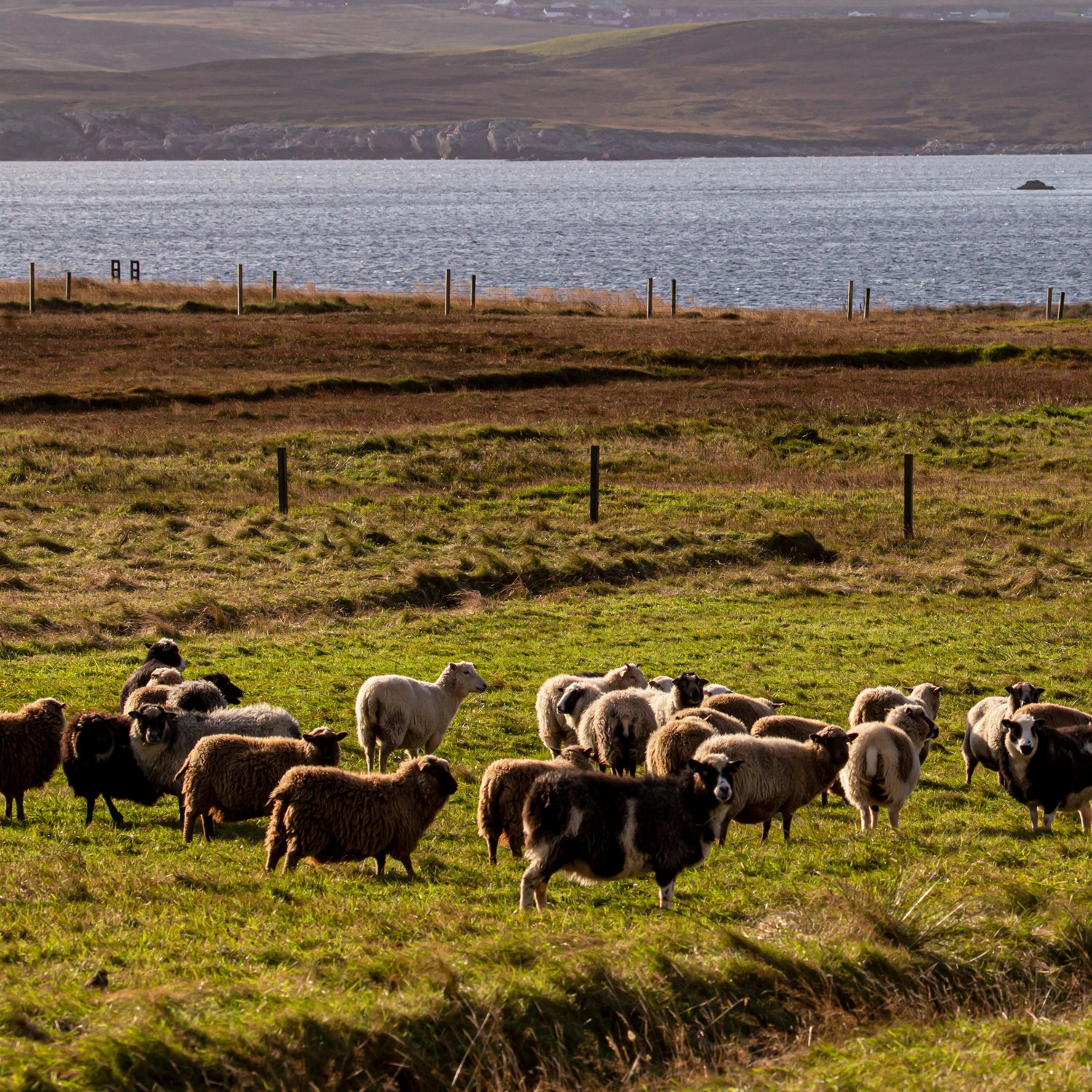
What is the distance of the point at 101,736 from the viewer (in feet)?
41.9

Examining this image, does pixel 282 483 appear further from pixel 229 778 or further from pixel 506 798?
pixel 506 798

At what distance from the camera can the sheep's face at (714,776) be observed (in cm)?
1069

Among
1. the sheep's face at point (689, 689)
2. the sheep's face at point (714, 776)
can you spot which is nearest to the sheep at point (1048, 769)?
the sheep's face at point (689, 689)

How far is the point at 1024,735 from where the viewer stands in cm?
1326

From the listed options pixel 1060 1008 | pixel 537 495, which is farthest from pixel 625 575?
pixel 1060 1008

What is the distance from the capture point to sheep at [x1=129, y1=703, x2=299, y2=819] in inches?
512

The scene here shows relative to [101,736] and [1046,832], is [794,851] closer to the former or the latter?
[1046,832]

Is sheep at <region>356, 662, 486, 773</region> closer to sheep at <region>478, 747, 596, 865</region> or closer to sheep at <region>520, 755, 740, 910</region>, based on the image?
sheep at <region>478, 747, 596, 865</region>

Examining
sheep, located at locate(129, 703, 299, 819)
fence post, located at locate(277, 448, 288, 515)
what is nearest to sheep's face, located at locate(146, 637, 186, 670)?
sheep, located at locate(129, 703, 299, 819)

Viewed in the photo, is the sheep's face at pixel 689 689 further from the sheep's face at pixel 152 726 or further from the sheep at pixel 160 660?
the sheep at pixel 160 660

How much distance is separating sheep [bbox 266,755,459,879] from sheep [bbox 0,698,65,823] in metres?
3.04

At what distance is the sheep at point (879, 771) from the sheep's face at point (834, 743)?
0.08m

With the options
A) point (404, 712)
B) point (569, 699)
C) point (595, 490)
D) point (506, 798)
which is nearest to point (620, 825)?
point (506, 798)

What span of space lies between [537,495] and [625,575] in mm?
5622
